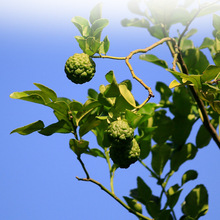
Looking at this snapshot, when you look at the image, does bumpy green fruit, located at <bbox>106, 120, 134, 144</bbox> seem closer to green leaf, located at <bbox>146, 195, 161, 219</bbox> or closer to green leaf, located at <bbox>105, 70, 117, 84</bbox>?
green leaf, located at <bbox>105, 70, 117, 84</bbox>

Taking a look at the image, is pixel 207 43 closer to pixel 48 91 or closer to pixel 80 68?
pixel 80 68

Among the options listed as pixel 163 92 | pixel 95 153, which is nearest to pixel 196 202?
pixel 95 153

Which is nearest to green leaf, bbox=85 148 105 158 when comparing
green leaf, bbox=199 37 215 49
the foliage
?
the foliage

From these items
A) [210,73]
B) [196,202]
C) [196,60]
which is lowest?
[196,202]

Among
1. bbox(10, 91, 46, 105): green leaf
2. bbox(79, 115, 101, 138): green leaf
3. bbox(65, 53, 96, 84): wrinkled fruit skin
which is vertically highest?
bbox(65, 53, 96, 84): wrinkled fruit skin

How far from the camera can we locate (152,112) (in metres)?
1.60

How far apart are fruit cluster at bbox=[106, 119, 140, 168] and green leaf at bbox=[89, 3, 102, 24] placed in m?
0.47

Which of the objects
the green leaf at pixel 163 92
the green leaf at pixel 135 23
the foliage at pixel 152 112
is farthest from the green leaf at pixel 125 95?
the green leaf at pixel 163 92

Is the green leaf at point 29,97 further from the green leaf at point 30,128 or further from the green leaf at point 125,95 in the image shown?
the green leaf at point 125,95

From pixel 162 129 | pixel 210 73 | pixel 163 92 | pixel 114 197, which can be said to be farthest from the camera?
pixel 163 92

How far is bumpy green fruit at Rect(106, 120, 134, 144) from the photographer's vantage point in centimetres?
134

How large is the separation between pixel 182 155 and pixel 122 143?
0.69m

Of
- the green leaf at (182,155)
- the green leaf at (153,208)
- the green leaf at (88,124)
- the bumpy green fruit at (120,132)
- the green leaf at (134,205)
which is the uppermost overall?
the green leaf at (88,124)

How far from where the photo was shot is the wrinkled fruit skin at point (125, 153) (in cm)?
142
